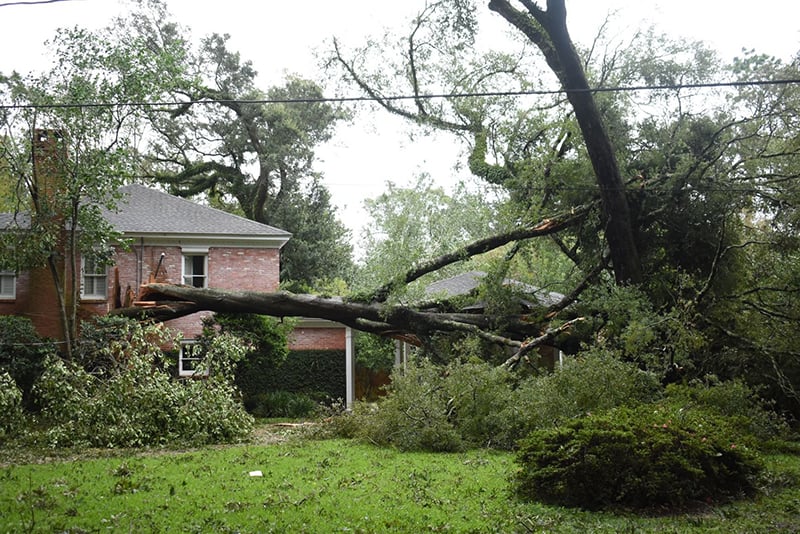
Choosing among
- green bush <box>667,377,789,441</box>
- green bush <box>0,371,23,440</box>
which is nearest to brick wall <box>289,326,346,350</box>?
green bush <box>0,371,23,440</box>

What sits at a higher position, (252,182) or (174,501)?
(252,182)

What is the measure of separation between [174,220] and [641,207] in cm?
1439

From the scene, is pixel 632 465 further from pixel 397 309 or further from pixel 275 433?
pixel 397 309

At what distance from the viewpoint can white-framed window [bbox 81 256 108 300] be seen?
22.8 m

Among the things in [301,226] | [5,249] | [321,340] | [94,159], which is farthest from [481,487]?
[301,226]

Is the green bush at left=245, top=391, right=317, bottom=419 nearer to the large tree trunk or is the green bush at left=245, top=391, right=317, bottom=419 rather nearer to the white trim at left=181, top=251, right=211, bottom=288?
the white trim at left=181, top=251, right=211, bottom=288

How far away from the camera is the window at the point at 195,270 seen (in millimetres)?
23781

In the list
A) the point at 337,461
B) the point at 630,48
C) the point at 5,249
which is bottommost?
the point at 337,461

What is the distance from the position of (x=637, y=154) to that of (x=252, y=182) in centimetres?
2151

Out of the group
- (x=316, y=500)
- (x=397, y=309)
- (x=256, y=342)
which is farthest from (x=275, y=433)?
(x=316, y=500)

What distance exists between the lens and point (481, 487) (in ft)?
29.6

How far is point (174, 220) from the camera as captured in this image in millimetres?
24078

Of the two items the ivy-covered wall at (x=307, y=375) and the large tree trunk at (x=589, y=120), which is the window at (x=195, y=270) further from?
the large tree trunk at (x=589, y=120)

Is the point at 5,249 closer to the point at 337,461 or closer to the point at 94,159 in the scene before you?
the point at 94,159
